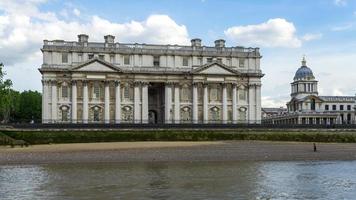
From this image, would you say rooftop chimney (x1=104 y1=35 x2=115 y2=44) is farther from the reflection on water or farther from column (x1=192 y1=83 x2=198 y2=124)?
the reflection on water

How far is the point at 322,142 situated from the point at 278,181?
4813 cm

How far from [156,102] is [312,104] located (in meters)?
64.0

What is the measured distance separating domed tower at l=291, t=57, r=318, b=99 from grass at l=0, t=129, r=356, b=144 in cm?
8059

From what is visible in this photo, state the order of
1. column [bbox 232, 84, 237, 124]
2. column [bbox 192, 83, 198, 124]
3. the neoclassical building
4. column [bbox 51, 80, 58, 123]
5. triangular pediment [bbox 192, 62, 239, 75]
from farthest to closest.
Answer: column [bbox 232, 84, 237, 124]
column [bbox 192, 83, 198, 124]
triangular pediment [bbox 192, 62, 239, 75]
the neoclassical building
column [bbox 51, 80, 58, 123]

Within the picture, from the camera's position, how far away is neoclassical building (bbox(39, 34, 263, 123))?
98.7m

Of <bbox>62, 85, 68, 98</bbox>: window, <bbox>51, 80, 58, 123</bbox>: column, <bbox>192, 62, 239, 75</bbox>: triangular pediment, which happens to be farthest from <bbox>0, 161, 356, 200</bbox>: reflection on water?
<bbox>192, 62, 239, 75</bbox>: triangular pediment

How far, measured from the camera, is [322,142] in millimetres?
82438

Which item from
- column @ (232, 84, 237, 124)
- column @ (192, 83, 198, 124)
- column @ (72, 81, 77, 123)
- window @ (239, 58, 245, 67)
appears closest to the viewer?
column @ (72, 81, 77, 123)

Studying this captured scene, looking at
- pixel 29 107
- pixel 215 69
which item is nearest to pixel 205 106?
pixel 215 69

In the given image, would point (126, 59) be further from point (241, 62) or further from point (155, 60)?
point (241, 62)

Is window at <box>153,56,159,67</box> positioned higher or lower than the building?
higher

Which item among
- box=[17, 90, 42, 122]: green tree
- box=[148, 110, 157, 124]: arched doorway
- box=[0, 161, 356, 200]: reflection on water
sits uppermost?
box=[17, 90, 42, 122]: green tree

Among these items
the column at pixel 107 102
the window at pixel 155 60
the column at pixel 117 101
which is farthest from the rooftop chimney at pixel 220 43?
the column at pixel 107 102

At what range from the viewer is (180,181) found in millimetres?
36312
